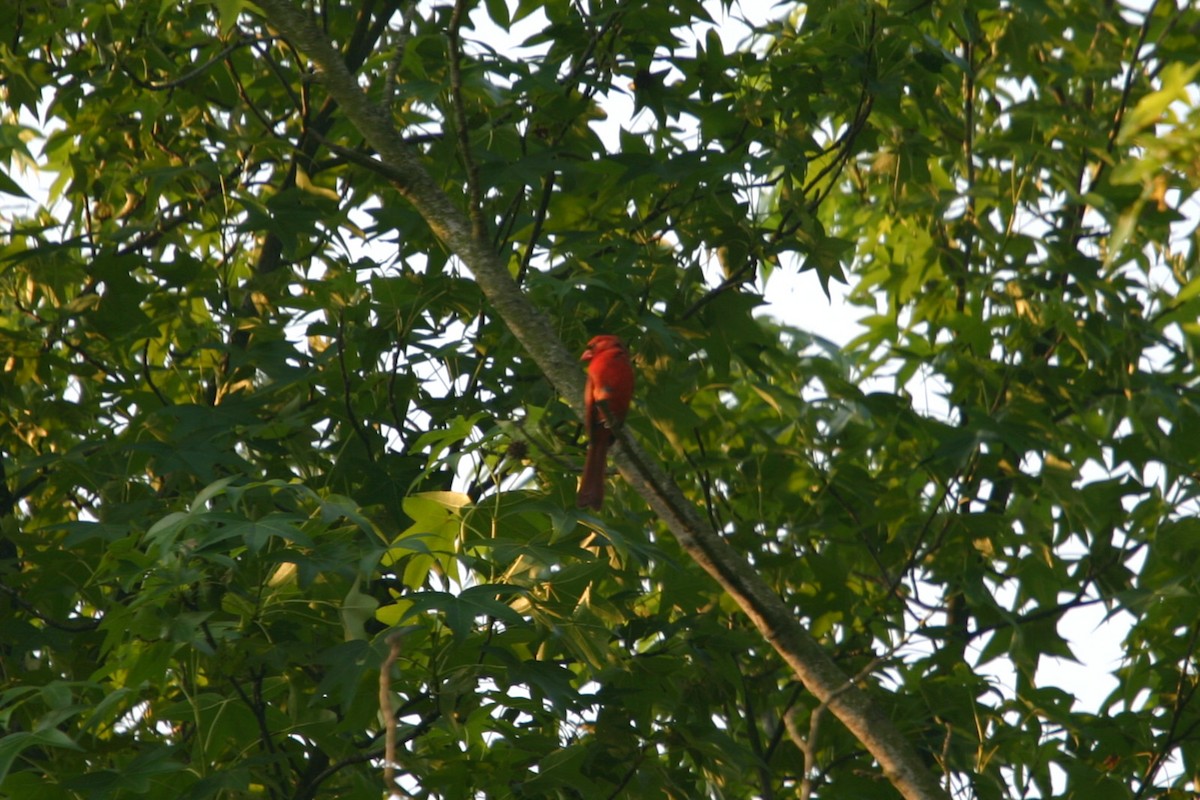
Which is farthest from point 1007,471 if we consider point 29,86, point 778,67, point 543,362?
point 29,86

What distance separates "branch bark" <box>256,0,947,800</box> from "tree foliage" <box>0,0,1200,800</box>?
0.10 metres

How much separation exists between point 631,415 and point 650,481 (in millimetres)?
1587

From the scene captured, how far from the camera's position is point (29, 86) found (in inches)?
230

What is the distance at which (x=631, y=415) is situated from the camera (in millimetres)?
5414

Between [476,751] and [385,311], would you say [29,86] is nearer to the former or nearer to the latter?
[385,311]

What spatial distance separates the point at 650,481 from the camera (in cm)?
384

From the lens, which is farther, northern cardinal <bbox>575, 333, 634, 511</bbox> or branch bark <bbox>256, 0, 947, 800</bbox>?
northern cardinal <bbox>575, 333, 634, 511</bbox>

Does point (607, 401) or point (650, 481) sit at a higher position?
point (607, 401)

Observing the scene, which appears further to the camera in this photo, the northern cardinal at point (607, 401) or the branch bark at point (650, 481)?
the northern cardinal at point (607, 401)

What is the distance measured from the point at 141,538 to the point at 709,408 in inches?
110

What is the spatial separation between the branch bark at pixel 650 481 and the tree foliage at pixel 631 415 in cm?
10

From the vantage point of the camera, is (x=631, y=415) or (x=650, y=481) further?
(x=631, y=415)

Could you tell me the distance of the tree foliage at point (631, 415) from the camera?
4547 millimetres

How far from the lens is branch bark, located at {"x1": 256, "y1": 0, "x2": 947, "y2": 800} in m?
3.89
